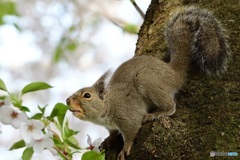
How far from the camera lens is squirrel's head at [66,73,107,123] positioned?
2.49m

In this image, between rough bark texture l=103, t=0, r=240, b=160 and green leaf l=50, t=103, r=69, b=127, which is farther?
rough bark texture l=103, t=0, r=240, b=160

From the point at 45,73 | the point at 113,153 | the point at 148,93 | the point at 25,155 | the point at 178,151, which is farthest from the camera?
the point at 45,73

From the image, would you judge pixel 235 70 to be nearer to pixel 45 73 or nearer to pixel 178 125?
pixel 178 125

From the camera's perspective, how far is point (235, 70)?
2.00 metres

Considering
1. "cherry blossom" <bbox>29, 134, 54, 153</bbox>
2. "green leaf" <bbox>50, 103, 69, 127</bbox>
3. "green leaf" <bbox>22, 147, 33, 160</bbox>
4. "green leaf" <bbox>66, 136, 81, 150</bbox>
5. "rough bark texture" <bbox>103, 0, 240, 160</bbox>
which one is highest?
"green leaf" <bbox>50, 103, 69, 127</bbox>

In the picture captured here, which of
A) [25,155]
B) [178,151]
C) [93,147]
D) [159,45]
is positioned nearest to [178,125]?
[178,151]

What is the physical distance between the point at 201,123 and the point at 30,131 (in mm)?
696

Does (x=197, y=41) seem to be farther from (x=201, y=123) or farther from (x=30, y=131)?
(x=30, y=131)

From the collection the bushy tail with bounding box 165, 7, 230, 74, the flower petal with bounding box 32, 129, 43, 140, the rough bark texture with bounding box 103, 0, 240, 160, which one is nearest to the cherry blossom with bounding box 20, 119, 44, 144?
the flower petal with bounding box 32, 129, 43, 140

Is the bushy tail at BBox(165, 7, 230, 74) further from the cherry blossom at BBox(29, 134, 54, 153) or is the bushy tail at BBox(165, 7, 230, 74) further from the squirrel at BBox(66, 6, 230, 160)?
the cherry blossom at BBox(29, 134, 54, 153)

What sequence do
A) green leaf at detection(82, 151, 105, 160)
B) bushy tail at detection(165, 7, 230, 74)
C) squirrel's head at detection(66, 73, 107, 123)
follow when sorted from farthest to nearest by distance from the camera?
squirrel's head at detection(66, 73, 107, 123) < bushy tail at detection(165, 7, 230, 74) < green leaf at detection(82, 151, 105, 160)

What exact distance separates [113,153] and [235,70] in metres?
0.68

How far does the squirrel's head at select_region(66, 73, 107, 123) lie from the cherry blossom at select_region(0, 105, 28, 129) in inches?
36.7

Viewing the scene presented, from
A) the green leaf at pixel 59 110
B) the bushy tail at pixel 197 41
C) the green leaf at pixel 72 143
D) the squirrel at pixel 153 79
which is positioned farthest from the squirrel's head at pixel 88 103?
the green leaf at pixel 59 110
